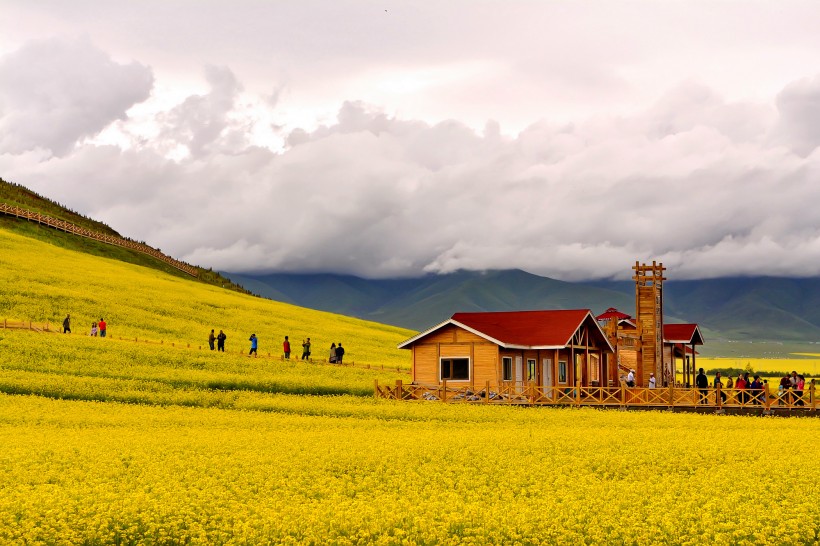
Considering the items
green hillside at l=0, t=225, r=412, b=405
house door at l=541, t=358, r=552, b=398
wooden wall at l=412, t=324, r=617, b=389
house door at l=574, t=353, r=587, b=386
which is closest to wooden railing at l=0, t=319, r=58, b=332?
green hillside at l=0, t=225, r=412, b=405

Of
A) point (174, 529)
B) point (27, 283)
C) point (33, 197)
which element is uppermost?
point (33, 197)

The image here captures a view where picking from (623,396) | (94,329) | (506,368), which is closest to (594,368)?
(506,368)

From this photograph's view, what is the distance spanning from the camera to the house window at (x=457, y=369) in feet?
179

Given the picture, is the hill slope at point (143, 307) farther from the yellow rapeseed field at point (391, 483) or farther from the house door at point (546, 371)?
the yellow rapeseed field at point (391, 483)

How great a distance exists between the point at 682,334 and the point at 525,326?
1997cm

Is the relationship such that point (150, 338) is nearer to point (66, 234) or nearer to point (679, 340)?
point (679, 340)

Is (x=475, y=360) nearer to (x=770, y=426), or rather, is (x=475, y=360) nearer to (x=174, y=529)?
(x=770, y=426)

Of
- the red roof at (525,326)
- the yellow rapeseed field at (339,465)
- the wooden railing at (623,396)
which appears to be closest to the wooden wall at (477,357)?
the red roof at (525,326)

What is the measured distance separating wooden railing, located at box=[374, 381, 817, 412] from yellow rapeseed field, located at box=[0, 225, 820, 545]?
8.06ft

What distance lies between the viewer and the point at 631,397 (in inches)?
1928

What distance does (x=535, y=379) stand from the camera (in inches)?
2223

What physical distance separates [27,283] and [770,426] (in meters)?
59.2

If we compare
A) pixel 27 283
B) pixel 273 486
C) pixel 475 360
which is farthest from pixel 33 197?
pixel 273 486

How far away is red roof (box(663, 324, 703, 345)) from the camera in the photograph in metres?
70.8
